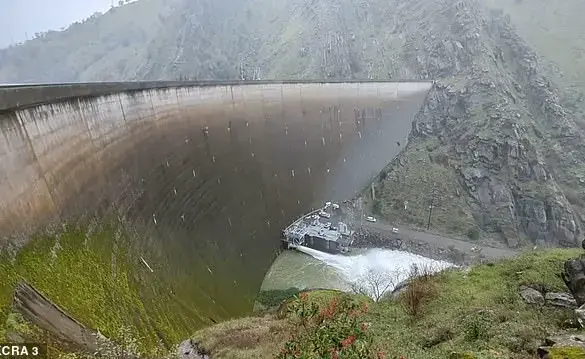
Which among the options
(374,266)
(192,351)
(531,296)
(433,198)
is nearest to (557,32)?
(433,198)

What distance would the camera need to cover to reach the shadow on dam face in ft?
33.4

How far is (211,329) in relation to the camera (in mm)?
13352

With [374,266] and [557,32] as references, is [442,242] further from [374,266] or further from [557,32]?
[557,32]

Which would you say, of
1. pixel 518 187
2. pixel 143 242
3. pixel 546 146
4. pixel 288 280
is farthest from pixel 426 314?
pixel 546 146

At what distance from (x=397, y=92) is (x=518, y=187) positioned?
14.6 meters

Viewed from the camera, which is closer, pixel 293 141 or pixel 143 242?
pixel 143 242

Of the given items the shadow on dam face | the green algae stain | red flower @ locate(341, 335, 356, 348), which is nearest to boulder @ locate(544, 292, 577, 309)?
red flower @ locate(341, 335, 356, 348)

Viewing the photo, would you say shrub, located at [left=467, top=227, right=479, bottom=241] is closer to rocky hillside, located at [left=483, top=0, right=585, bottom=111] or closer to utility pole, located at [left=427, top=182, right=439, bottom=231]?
utility pole, located at [left=427, top=182, right=439, bottom=231]

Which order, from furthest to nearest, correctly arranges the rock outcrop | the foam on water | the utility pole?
1. the utility pole
2. the rock outcrop
3. the foam on water

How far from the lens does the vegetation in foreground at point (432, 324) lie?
693 centimetres

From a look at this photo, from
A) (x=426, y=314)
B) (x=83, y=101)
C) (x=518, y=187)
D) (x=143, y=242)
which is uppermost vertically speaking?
(x=83, y=101)

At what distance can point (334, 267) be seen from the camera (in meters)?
29.2

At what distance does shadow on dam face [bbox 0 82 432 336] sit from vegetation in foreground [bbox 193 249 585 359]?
13.2ft

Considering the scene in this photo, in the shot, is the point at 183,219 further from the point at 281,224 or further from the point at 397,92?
the point at 397,92
